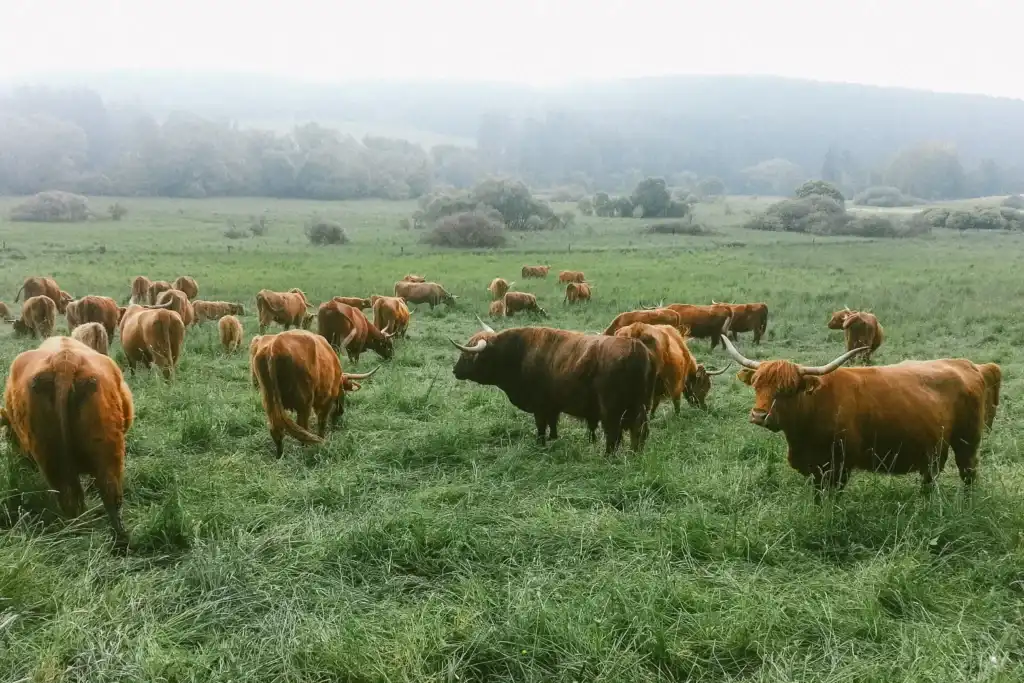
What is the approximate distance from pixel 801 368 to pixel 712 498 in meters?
1.18

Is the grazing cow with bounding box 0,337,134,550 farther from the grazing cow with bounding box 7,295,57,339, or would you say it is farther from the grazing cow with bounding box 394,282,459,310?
the grazing cow with bounding box 394,282,459,310

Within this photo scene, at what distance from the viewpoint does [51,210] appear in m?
48.6

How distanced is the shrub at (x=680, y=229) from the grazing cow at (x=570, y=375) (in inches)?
1662

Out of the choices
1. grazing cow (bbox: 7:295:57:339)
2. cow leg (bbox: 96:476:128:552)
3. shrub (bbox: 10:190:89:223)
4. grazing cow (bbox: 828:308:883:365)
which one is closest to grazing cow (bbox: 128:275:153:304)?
grazing cow (bbox: 7:295:57:339)

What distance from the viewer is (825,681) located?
302 centimetres

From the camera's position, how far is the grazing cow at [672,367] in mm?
7766

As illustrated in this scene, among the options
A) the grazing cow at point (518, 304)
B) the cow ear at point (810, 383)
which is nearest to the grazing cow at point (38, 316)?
the grazing cow at point (518, 304)

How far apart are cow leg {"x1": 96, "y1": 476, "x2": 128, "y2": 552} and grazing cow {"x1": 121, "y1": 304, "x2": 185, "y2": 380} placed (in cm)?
565

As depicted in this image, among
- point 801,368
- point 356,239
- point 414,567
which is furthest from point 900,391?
point 356,239

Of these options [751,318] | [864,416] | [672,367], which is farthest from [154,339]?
[751,318]

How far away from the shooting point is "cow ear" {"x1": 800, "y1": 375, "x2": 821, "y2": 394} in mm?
A: 5012

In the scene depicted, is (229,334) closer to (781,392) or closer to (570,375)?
(570,375)

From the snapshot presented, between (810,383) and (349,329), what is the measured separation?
8.65 meters

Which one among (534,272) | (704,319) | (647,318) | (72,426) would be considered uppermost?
(72,426)
